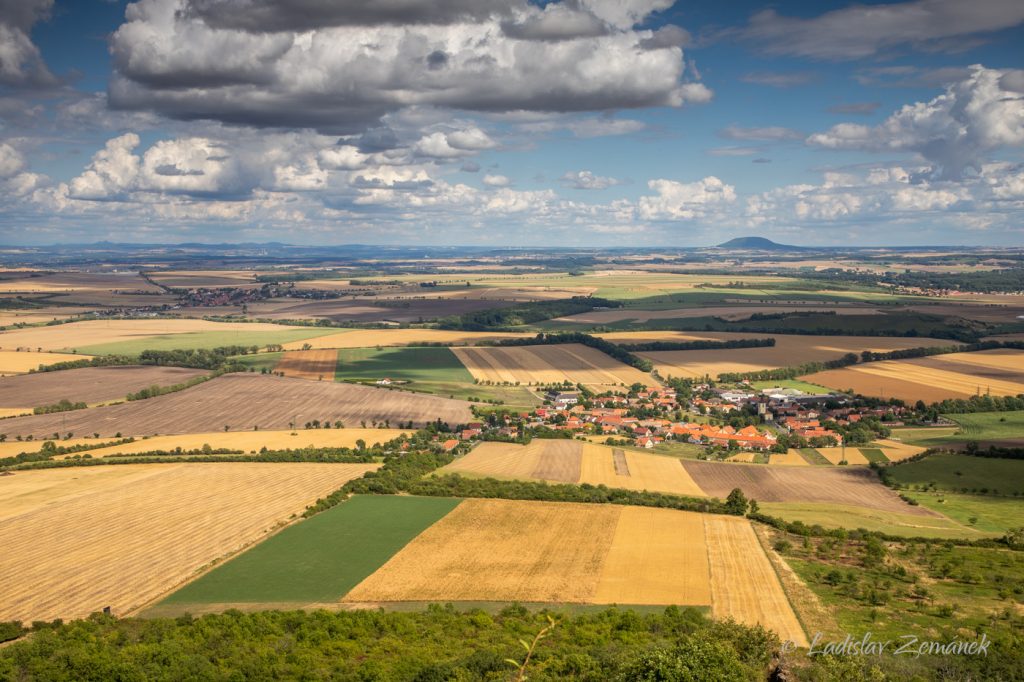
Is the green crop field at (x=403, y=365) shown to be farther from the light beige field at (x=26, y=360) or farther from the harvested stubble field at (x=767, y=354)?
the light beige field at (x=26, y=360)

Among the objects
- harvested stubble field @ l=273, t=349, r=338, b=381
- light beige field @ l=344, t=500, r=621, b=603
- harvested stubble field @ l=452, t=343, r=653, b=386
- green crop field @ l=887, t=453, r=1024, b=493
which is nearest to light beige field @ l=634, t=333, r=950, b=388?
harvested stubble field @ l=452, t=343, r=653, b=386

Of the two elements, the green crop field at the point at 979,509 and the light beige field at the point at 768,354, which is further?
the light beige field at the point at 768,354

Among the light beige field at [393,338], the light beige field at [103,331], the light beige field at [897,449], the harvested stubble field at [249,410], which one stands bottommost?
the light beige field at [897,449]

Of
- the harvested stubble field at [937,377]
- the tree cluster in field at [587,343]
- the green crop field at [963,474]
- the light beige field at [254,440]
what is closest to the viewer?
the green crop field at [963,474]

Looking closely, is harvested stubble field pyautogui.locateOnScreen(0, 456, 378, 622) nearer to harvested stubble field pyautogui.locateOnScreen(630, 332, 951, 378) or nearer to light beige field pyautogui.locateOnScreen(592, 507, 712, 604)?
light beige field pyautogui.locateOnScreen(592, 507, 712, 604)

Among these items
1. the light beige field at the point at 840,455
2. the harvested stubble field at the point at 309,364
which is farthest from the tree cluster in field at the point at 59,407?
the light beige field at the point at 840,455
